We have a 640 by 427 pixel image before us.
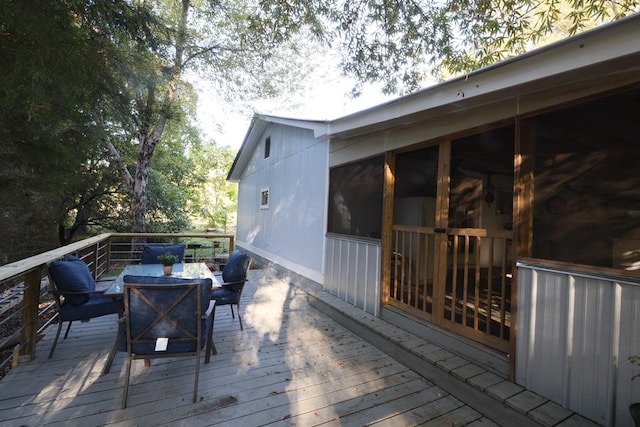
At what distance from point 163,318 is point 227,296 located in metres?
1.36

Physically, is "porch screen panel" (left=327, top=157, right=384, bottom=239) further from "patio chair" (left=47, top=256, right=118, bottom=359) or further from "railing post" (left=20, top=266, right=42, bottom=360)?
"railing post" (left=20, top=266, right=42, bottom=360)

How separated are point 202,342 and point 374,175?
9.14 ft

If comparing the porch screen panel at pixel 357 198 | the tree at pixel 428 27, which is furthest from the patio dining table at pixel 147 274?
the tree at pixel 428 27

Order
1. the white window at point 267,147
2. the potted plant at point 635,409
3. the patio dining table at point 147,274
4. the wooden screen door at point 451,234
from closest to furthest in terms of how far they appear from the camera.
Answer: the potted plant at point 635,409, the patio dining table at point 147,274, the wooden screen door at point 451,234, the white window at point 267,147

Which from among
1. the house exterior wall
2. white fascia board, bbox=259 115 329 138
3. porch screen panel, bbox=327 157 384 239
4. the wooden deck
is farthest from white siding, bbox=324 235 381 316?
white fascia board, bbox=259 115 329 138

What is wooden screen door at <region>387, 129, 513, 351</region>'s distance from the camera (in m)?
2.69

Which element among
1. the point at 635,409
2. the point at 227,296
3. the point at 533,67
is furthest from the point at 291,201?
the point at 635,409

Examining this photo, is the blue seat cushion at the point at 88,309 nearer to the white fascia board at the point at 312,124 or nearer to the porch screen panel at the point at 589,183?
the white fascia board at the point at 312,124

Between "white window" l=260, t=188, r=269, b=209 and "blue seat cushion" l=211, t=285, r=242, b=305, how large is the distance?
4558 millimetres

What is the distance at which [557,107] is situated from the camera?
2.10 m

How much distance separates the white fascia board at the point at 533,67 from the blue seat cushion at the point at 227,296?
8.84ft

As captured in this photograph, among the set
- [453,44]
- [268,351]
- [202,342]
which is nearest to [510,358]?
[268,351]

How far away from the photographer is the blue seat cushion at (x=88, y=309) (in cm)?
274

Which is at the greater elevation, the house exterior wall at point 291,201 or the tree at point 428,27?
the tree at point 428,27
